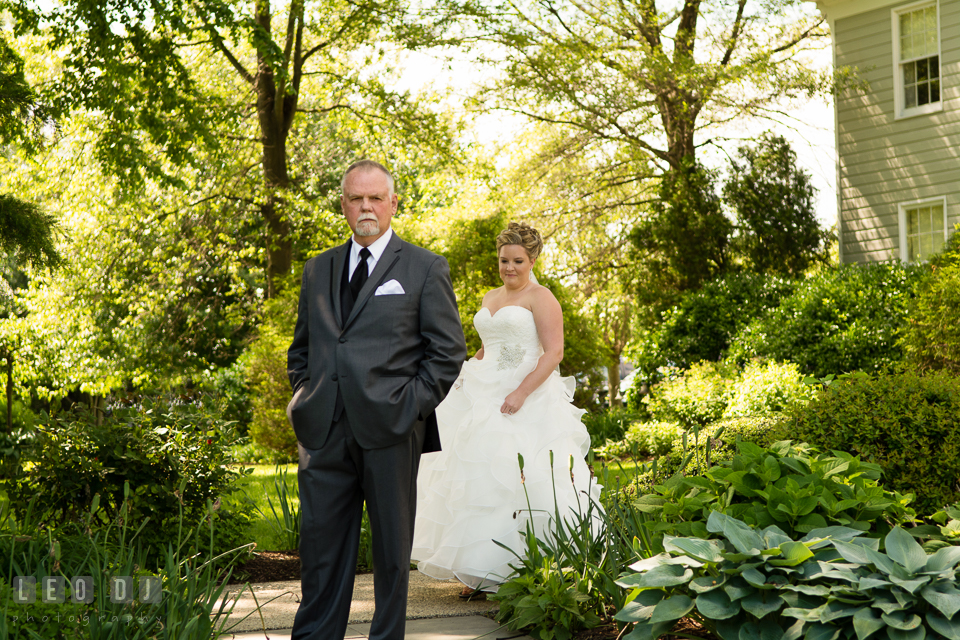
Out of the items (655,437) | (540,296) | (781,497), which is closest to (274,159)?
(655,437)

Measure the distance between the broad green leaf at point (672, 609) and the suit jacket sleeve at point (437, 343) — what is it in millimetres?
1095

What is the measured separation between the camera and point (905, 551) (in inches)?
101

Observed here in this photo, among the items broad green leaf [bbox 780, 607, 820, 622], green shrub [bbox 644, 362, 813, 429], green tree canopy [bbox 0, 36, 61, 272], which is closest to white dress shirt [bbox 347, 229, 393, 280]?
broad green leaf [bbox 780, 607, 820, 622]

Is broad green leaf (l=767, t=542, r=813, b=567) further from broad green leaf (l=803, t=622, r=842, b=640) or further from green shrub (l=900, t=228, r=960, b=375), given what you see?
green shrub (l=900, t=228, r=960, b=375)

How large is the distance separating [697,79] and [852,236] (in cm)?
389

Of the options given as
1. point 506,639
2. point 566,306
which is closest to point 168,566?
point 506,639

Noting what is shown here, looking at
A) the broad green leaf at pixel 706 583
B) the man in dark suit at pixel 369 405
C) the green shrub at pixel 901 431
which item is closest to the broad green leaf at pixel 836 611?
the broad green leaf at pixel 706 583

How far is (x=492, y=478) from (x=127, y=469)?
203 centimetres

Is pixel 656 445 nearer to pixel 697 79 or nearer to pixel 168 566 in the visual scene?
pixel 697 79

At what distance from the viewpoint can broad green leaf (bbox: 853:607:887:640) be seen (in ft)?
7.68

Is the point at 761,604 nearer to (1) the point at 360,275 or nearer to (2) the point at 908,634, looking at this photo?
(2) the point at 908,634

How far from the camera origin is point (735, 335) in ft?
40.3

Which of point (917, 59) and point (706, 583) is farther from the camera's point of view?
point (917, 59)

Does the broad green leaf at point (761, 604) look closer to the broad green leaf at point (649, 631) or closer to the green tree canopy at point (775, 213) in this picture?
the broad green leaf at point (649, 631)
